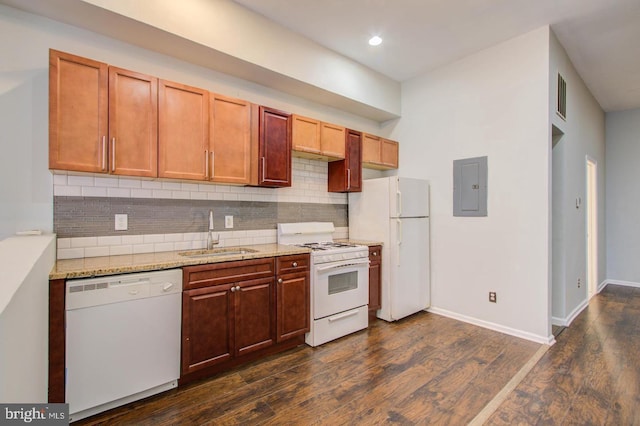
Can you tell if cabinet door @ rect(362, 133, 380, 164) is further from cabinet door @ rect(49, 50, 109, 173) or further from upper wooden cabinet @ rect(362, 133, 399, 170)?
cabinet door @ rect(49, 50, 109, 173)

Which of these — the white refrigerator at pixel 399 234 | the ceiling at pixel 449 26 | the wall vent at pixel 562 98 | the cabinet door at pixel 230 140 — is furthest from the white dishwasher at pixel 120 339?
the wall vent at pixel 562 98

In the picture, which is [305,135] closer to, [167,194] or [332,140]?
[332,140]

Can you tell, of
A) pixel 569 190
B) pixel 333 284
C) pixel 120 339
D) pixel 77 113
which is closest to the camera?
pixel 120 339

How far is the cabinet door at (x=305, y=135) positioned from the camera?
10.8 ft

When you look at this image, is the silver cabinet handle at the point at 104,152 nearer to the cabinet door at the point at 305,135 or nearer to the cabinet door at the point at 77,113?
the cabinet door at the point at 77,113

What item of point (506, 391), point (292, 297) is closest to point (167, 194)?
point (292, 297)

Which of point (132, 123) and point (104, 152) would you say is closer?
point (104, 152)

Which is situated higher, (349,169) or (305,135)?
(305,135)

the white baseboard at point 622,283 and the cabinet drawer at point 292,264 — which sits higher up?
the cabinet drawer at point 292,264

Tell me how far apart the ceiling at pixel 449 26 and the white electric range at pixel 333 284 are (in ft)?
6.73

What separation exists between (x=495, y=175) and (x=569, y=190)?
1055mm

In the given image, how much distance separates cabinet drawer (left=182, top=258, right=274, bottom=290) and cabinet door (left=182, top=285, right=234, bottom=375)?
53 mm

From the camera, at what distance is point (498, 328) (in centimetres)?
339

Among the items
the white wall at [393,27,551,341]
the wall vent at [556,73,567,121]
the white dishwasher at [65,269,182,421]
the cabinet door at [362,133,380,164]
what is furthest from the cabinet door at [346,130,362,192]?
the white dishwasher at [65,269,182,421]
